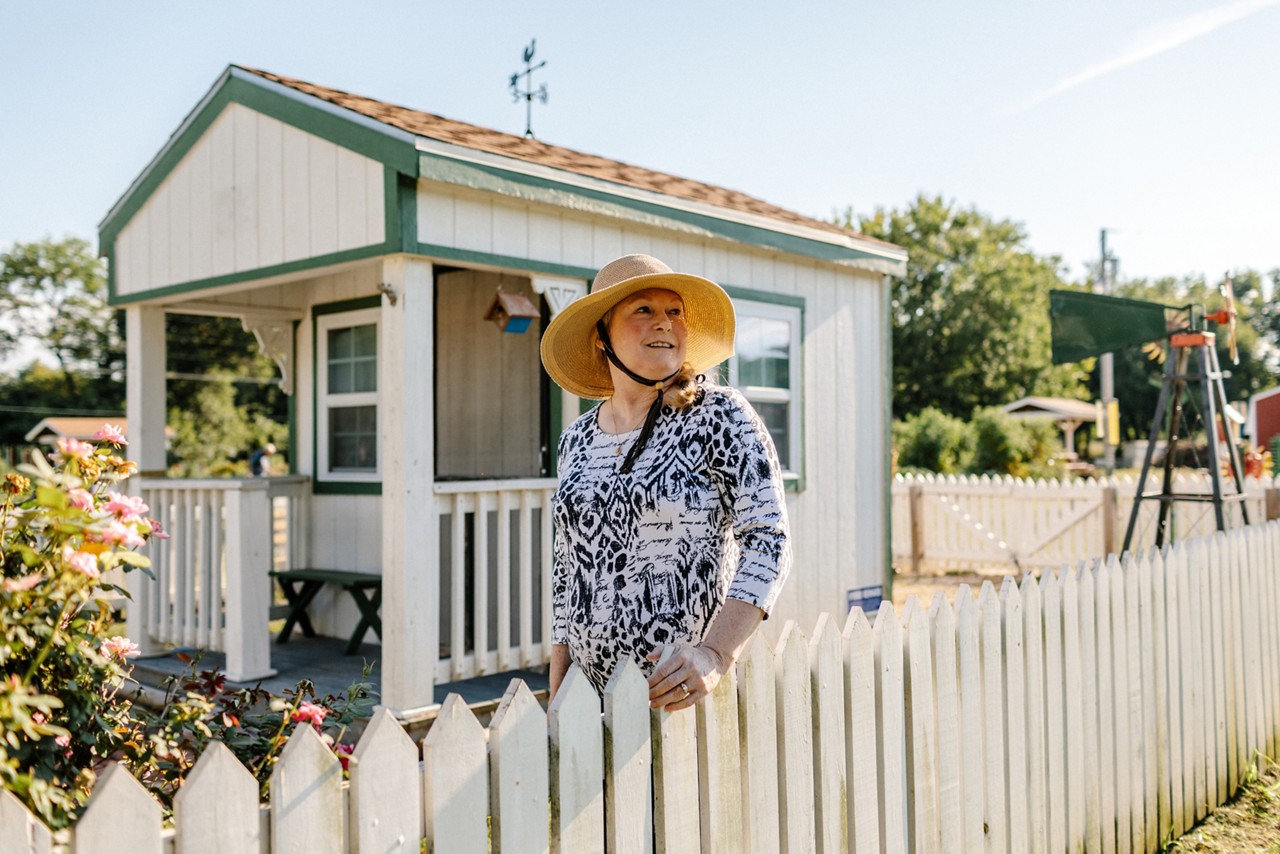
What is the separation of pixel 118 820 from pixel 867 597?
723 cm

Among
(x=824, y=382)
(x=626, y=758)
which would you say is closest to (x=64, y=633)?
(x=626, y=758)

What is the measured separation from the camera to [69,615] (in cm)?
165

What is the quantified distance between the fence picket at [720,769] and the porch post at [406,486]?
10.1 ft

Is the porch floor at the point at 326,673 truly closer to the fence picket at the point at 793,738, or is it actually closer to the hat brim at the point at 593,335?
the hat brim at the point at 593,335

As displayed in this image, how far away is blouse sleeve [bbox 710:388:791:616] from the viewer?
2.21 meters

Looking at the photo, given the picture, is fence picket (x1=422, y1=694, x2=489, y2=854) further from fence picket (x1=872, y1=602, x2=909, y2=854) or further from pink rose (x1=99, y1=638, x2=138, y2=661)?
fence picket (x1=872, y1=602, x2=909, y2=854)

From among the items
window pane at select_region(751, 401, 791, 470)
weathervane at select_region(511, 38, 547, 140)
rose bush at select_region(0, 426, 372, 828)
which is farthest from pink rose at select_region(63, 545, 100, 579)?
weathervane at select_region(511, 38, 547, 140)

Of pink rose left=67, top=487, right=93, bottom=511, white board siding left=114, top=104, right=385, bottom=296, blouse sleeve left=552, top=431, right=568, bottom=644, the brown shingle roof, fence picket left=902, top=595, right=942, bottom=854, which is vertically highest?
the brown shingle roof

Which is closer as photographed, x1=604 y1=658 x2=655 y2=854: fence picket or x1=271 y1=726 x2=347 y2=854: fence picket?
x1=271 y1=726 x2=347 y2=854: fence picket

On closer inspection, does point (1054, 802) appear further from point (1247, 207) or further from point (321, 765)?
point (1247, 207)

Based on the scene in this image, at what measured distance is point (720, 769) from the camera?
2369mm

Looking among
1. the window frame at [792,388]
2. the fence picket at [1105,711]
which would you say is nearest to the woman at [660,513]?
the fence picket at [1105,711]

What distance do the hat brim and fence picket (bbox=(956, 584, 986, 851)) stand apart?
1100 millimetres

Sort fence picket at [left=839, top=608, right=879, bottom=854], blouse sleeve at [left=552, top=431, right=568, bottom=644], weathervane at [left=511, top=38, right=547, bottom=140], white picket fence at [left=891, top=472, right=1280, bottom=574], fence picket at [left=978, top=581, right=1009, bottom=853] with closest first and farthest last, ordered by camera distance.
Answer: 1. blouse sleeve at [left=552, top=431, right=568, bottom=644]
2. fence picket at [left=839, top=608, right=879, bottom=854]
3. fence picket at [left=978, top=581, right=1009, bottom=853]
4. weathervane at [left=511, top=38, right=547, bottom=140]
5. white picket fence at [left=891, top=472, right=1280, bottom=574]
